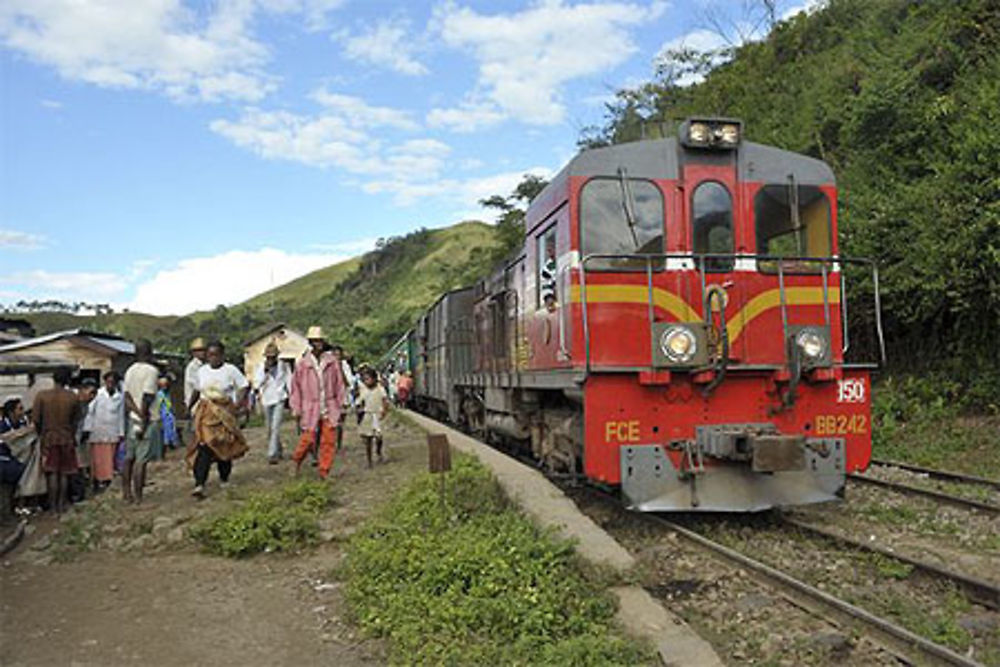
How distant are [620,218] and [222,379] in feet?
15.6

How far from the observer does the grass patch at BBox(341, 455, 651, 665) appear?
417 centimetres

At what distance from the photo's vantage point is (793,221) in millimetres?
7926

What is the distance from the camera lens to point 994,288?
12.3 m

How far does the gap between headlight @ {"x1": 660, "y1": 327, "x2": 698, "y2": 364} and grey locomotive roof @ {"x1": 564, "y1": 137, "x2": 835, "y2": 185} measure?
1.54 metres

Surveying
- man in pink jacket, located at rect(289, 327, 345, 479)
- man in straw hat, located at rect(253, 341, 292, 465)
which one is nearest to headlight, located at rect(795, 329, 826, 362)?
man in pink jacket, located at rect(289, 327, 345, 479)

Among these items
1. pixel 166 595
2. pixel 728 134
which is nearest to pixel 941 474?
pixel 728 134

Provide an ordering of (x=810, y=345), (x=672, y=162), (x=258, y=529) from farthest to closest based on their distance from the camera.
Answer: (x=672, y=162), (x=810, y=345), (x=258, y=529)

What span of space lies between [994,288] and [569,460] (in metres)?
8.24

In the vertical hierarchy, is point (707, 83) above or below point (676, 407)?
above

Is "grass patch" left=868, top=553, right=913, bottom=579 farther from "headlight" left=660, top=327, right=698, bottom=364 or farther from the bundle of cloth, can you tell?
the bundle of cloth

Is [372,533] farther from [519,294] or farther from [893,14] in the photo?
[893,14]

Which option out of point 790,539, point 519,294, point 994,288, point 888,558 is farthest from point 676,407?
point 994,288

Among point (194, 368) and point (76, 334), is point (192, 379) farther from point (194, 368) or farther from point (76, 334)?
point (76, 334)

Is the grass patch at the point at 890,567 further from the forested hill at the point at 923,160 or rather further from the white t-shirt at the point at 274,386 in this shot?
the white t-shirt at the point at 274,386
